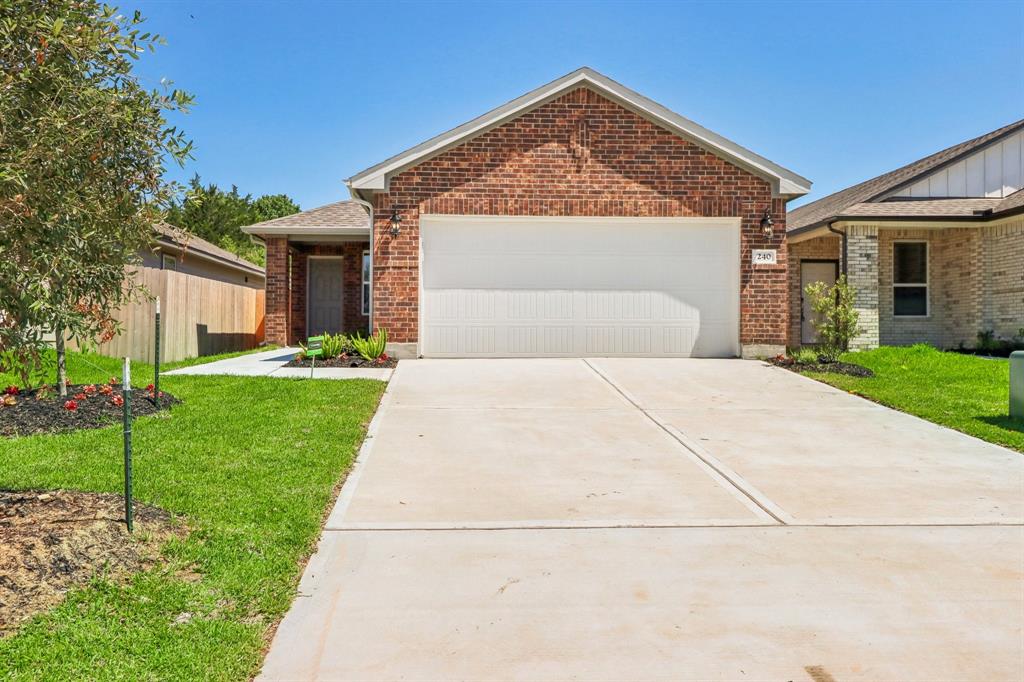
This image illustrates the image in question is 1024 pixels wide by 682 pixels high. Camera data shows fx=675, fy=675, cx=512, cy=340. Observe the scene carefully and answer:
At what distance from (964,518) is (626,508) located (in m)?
2.28

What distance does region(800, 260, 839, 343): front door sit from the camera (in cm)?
1775

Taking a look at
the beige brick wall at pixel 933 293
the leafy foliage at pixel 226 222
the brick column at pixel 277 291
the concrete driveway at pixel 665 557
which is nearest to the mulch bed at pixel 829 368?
the concrete driveway at pixel 665 557

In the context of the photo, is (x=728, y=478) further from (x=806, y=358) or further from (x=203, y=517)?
(x=806, y=358)

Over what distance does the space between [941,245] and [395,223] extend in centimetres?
1269

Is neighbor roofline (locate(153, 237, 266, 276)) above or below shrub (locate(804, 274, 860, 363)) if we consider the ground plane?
above

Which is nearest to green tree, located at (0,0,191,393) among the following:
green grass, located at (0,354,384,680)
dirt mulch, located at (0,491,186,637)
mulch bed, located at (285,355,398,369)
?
dirt mulch, located at (0,491,186,637)

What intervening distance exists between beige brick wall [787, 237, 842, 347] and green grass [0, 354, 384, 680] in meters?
13.0

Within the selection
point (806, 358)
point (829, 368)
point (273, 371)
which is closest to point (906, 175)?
point (806, 358)

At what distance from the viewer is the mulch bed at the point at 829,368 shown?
11.1 meters

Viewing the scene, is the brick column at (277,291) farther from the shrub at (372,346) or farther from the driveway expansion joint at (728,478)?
the driveway expansion joint at (728,478)

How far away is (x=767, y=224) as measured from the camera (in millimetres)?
12516

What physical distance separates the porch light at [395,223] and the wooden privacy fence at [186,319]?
4.19 metres

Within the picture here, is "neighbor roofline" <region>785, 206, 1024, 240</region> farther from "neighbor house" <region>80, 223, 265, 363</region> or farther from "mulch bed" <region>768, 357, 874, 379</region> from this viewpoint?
"neighbor house" <region>80, 223, 265, 363</region>

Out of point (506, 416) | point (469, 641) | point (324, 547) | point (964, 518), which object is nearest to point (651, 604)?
point (469, 641)
